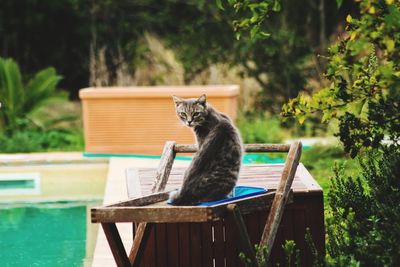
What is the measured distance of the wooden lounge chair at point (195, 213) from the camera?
3.93m

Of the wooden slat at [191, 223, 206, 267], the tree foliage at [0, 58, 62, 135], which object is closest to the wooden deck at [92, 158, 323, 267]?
the wooden slat at [191, 223, 206, 267]

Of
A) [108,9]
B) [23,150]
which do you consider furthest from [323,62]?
[23,150]

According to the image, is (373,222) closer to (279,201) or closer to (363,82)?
(279,201)

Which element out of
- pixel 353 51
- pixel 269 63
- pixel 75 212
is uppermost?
pixel 353 51

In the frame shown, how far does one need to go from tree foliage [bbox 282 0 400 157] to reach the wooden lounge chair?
1.40 ft

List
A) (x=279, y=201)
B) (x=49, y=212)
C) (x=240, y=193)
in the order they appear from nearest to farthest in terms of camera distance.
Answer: (x=279, y=201) < (x=240, y=193) < (x=49, y=212)

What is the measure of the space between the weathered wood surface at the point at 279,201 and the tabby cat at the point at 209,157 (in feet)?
0.81

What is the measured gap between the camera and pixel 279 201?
14.3ft

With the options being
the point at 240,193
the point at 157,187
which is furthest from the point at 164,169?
the point at 240,193

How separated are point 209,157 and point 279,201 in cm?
44

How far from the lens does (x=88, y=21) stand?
685 inches

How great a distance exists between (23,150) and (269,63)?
15.7 ft

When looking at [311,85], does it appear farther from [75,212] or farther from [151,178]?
[151,178]

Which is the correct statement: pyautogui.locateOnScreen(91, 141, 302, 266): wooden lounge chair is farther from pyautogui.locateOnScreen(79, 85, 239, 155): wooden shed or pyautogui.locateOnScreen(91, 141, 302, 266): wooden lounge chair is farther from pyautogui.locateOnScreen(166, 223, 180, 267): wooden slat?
pyautogui.locateOnScreen(79, 85, 239, 155): wooden shed
